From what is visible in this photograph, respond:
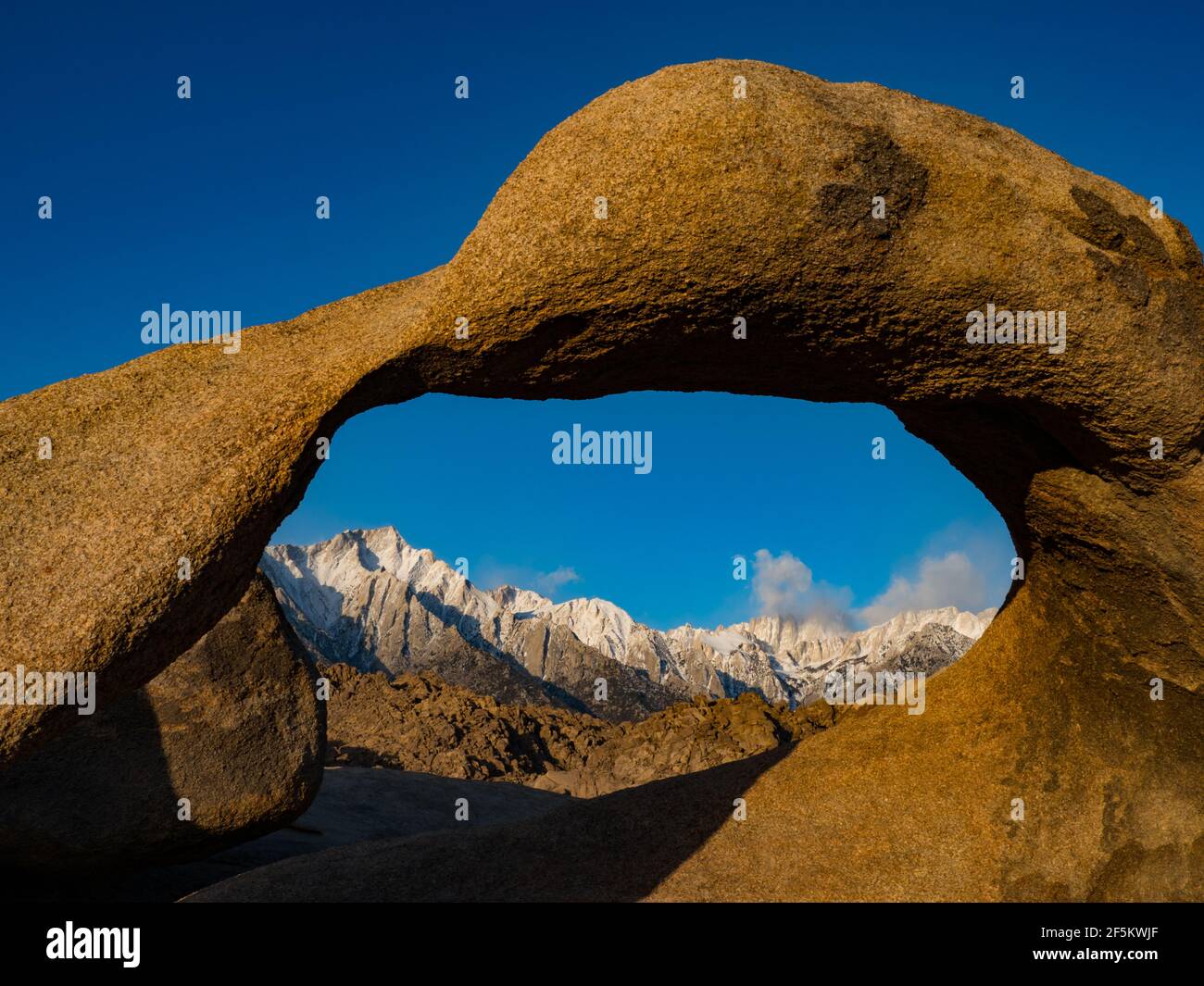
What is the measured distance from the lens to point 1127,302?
5.10 metres

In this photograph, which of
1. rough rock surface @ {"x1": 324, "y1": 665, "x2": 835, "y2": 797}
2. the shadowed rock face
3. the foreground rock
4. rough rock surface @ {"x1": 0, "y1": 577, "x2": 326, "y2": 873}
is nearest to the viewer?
the shadowed rock face

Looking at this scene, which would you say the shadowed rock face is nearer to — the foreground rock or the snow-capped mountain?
→ the foreground rock

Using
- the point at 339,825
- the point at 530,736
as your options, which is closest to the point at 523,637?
the point at 530,736

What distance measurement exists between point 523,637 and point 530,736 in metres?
43.4

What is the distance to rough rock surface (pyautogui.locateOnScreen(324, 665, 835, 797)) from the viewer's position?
57.5 feet

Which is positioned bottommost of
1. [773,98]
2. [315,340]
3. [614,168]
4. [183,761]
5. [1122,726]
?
[183,761]

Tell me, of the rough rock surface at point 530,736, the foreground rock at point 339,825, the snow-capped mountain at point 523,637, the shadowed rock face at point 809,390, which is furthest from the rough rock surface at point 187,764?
the snow-capped mountain at point 523,637

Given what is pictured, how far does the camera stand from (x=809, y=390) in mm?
6102

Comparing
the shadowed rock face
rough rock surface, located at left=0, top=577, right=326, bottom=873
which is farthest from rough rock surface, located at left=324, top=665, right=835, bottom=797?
the shadowed rock face

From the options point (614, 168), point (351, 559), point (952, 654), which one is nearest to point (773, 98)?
point (614, 168)

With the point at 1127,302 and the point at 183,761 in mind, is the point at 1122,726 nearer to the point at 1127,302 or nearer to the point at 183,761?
the point at 1127,302

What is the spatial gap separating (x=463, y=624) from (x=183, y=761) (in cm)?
6229

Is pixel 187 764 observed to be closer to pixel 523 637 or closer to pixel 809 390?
pixel 809 390

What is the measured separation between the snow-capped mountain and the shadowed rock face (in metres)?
32.4
